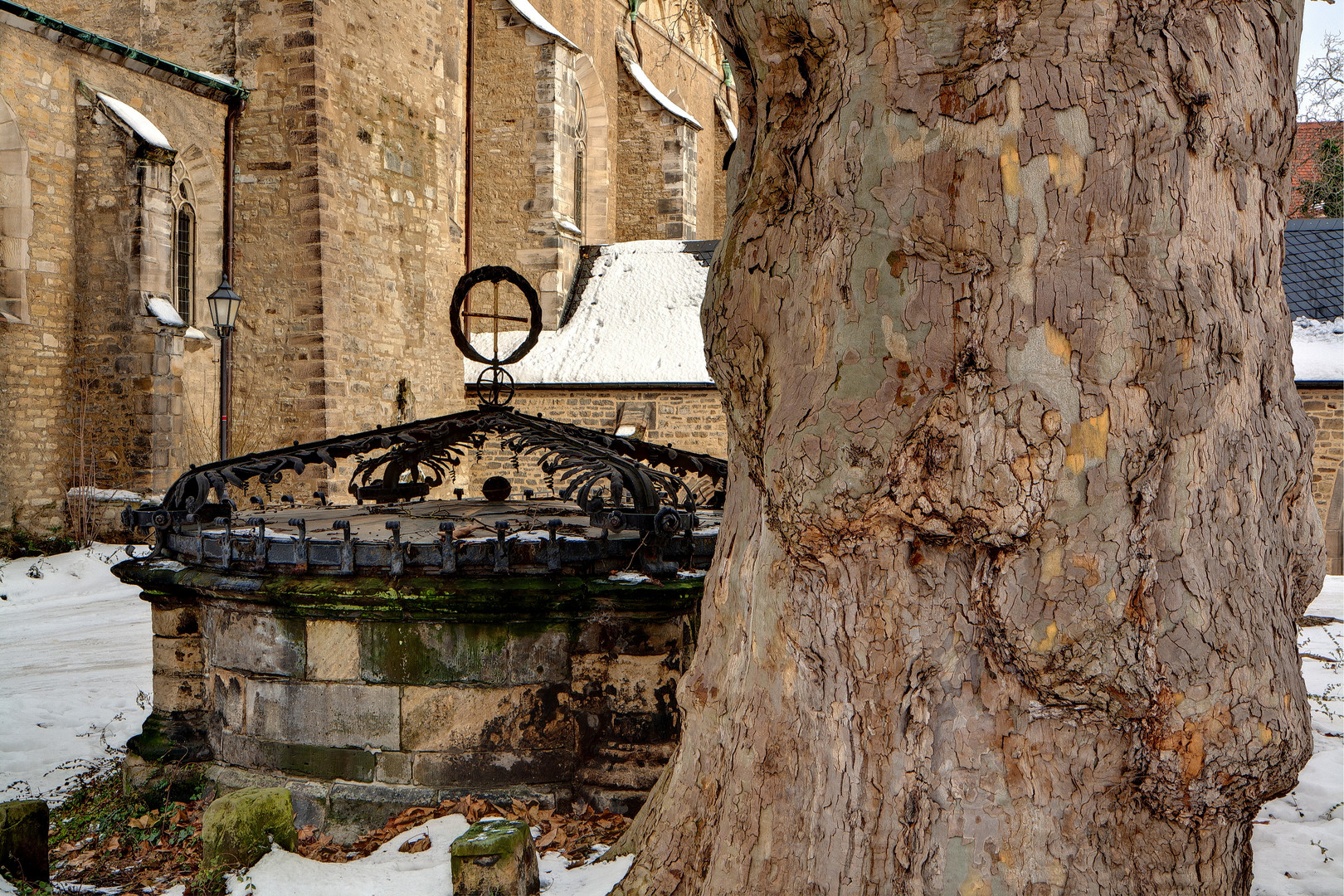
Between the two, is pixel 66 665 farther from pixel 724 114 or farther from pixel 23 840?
pixel 724 114

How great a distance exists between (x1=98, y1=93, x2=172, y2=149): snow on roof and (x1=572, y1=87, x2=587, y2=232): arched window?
882 cm

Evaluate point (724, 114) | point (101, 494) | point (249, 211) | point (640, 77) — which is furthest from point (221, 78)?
point (724, 114)

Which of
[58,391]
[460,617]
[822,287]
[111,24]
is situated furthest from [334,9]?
[822,287]

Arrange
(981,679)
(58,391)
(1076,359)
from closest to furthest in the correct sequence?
(1076,359) → (981,679) → (58,391)

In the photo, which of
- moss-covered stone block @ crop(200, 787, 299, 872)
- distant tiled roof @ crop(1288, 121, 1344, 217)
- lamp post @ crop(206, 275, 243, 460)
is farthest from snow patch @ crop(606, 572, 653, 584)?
distant tiled roof @ crop(1288, 121, 1344, 217)

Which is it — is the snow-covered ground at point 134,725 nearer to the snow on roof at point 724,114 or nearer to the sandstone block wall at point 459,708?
the sandstone block wall at point 459,708

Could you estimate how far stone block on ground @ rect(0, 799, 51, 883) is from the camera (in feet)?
10.8

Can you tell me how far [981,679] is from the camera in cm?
212

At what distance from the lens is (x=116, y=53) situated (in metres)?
12.2

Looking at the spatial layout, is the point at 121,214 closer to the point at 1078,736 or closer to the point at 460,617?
the point at 460,617

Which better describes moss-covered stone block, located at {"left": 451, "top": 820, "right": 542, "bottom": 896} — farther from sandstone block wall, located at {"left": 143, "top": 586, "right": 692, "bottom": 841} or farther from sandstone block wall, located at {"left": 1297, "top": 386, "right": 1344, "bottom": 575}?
sandstone block wall, located at {"left": 1297, "top": 386, "right": 1344, "bottom": 575}

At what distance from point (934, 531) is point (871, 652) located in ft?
0.97

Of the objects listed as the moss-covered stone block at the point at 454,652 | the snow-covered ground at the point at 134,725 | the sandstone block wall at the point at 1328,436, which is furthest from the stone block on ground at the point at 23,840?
the sandstone block wall at the point at 1328,436

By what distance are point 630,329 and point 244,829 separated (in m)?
14.0
